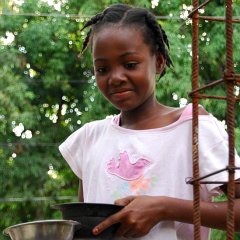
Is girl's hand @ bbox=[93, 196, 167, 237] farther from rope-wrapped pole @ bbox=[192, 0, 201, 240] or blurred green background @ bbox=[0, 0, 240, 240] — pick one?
blurred green background @ bbox=[0, 0, 240, 240]

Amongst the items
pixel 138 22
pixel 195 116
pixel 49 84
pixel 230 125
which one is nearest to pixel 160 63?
pixel 138 22

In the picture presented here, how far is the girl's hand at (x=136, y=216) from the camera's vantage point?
150 cm

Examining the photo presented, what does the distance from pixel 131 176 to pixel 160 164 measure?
72mm

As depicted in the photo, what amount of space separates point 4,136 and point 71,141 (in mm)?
5267

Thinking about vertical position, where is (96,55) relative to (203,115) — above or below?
above

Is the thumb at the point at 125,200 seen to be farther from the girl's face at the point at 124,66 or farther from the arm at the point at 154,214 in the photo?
the girl's face at the point at 124,66

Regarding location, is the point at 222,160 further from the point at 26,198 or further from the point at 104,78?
the point at 26,198

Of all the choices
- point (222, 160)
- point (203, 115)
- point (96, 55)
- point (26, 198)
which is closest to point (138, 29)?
point (96, 55)

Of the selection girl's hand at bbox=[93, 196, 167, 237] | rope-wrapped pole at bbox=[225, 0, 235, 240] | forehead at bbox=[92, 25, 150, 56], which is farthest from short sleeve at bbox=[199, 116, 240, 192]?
Answer: rope-wrapped pole at bbox=[225, 0, 235, 240]

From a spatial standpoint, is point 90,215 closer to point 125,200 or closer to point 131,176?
point 125,200

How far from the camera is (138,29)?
69.5 inches

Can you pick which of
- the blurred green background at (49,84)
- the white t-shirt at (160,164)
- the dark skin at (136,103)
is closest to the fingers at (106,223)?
the dark skin at (136,103)

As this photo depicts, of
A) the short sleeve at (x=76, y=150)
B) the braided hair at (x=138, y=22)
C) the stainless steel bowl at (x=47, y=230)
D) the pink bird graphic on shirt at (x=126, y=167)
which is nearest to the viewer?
the stainless steel bowl at (x=47, y=230)

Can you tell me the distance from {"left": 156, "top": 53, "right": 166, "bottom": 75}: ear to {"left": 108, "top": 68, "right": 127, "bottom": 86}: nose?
0.18 m
